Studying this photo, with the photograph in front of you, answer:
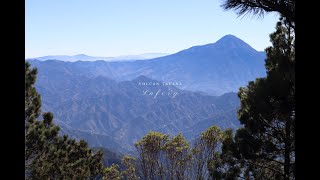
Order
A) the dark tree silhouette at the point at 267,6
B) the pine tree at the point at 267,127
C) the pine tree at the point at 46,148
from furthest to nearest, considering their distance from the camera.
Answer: the pine tree at the point at 46,148 < the pine tree at the point at 267,127 < the dark tree silhouette at the point at 267,6

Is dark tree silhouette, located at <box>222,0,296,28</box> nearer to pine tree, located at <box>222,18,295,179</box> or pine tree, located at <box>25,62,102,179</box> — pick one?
pine tree, located at <box>222,18,295,179</box>

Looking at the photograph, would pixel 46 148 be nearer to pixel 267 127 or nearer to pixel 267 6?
pixel 267 127

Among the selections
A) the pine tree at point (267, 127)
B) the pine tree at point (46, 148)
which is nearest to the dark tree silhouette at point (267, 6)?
the pine tree at point (267, 127)

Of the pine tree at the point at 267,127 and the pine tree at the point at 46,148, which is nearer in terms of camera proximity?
the pine tree at the point at 267,127

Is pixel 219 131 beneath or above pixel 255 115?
beneath

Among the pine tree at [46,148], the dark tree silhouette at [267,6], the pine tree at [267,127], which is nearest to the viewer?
the dark tree silhouette at [267,6]

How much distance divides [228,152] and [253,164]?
30.4 inches

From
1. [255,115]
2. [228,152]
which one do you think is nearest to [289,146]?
[255,115]

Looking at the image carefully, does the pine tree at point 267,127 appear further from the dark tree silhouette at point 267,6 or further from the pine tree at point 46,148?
the pine tree at point 46,148

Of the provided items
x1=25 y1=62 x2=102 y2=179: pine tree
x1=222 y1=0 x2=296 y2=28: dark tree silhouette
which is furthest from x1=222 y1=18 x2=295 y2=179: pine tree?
x1=25 y1=62 x2=102 y2=179: pine tree

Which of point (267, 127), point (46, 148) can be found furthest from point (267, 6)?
point (46, 148)

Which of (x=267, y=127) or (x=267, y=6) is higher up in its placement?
(x=267, y=6)
